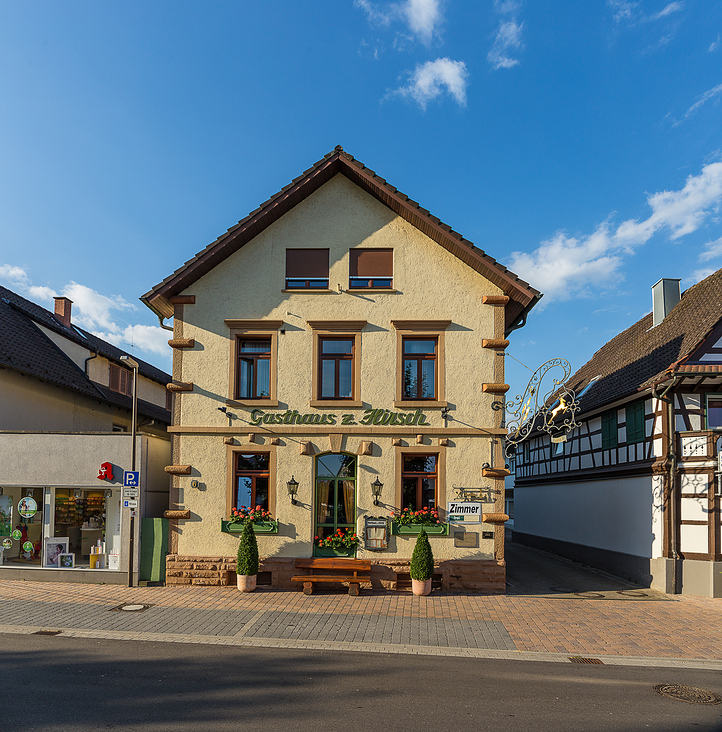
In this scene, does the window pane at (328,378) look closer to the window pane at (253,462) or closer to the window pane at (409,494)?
the window pane at (253,462)

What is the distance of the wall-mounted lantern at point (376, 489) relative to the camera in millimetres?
15680

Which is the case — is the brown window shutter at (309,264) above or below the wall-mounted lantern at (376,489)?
above

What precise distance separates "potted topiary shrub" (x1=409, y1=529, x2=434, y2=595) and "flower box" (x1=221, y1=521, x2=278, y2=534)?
3.65m

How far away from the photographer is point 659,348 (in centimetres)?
1953

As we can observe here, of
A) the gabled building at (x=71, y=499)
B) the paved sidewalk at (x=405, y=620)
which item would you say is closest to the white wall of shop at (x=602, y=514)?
→ the paved sidewalk at (x=405, y=620)

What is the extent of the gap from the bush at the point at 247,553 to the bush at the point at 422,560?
3.88 meters

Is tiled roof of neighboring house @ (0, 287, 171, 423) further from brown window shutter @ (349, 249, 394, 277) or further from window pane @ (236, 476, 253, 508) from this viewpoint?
brown window shutter @ (349, 249, 394, 277)

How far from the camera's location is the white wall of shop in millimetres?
17281

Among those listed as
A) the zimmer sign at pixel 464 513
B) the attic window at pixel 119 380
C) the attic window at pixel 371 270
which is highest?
the attic window at pixel 371 270

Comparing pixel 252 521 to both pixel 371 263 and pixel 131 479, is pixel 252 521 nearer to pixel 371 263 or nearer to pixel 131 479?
pixel 131 479

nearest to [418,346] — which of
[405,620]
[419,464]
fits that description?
[419,464]

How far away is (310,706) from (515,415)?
33.0 ft

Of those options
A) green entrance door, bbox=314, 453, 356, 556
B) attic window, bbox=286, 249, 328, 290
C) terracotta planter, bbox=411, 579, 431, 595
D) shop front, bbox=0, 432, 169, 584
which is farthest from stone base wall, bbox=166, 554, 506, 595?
attic window, bbox=286, 249, 328, 290

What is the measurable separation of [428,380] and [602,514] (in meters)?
8.87
